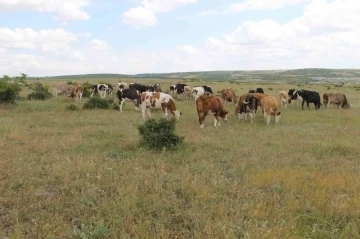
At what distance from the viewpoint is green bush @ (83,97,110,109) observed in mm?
23978

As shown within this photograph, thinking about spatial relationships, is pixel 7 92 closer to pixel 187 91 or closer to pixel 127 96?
pixel 127 96

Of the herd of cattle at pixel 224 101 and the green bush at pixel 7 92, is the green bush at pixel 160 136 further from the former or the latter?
the green bush at pixel 7 92

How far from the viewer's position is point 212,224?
570 cm

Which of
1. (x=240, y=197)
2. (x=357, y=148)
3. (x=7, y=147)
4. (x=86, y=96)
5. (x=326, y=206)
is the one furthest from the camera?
(x=86, y=96)

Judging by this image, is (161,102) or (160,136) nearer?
(160,136)

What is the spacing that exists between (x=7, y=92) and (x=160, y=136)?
16.7m

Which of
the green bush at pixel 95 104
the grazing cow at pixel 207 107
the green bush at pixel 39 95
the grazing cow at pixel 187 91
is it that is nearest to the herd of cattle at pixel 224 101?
the grazing cow at pixel 207 107

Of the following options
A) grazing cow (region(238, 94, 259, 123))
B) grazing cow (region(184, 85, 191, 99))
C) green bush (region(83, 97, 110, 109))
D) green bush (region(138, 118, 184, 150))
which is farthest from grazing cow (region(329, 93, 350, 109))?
green bush (region(138, 118, 184, 150))

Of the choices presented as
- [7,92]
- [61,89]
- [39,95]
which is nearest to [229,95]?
[39,95]

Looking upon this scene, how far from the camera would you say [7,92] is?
23.5m

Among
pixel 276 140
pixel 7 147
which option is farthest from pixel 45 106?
pixel 276 140

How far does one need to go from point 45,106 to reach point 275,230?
70.7 feet

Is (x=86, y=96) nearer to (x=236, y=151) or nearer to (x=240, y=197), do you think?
(x=236, y=151)

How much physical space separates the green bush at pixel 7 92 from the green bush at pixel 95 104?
16.5ft
